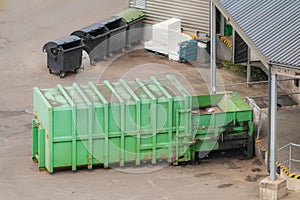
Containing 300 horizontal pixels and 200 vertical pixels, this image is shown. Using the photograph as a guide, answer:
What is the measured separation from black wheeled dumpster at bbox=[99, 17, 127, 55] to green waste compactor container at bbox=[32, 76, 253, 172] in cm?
921

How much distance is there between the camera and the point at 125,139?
25.1 meters

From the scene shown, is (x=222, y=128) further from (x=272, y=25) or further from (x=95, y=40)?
(x=95, y=40)

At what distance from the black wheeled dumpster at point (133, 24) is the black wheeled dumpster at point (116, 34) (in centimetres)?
28

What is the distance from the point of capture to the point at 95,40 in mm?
34156

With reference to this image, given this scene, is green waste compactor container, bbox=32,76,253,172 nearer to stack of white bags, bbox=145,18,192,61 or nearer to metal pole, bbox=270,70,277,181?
metal pole, bbox=270,70,277,181

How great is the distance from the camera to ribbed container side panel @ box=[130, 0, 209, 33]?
3538cm

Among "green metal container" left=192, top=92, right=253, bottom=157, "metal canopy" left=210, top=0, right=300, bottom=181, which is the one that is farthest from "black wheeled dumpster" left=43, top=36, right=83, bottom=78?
"green metal container" left=192, top=92, right=253, bottom=157

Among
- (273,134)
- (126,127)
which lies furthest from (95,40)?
(273,134)

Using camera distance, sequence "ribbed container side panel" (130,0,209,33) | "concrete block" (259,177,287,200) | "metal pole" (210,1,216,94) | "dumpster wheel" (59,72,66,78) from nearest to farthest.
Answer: "concrete block" (259,177,287,200), "metal pole" (210,1,216,94), "dumpster wheel" (59,72,66,78), "ribbed container side panel" (130,0,209,33)

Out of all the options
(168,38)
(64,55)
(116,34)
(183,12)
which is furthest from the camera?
(183,12)

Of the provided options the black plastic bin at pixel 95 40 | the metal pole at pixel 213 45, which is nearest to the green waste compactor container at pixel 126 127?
the metal pole at pixel 213 45

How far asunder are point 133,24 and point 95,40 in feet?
8.40

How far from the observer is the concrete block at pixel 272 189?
77.0 ft

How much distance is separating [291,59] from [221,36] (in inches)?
422
